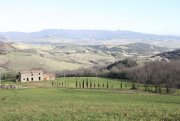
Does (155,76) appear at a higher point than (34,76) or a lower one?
higher

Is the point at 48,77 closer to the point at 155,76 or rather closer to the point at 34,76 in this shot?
the point at 34,76

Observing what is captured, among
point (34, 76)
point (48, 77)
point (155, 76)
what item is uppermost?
point (155, 76)

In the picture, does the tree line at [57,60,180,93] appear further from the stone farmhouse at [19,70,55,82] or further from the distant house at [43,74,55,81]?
the stone farmhouse at [19,70,55,82]

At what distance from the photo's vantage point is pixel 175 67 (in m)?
136

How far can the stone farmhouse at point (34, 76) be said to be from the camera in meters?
147

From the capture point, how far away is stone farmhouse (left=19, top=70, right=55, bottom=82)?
147m

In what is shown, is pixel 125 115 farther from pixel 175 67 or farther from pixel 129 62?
pixel 129 62

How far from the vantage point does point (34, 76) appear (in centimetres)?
15188

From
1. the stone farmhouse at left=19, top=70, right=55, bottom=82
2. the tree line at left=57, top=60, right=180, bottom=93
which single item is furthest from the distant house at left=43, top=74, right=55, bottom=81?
the tree line at left=57, top=60, right=180, bottom=93

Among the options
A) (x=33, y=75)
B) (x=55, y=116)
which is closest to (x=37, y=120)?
(x=55, y=116)

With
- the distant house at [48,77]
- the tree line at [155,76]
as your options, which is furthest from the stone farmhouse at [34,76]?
the tree line at [155,76]

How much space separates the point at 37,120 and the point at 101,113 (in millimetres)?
7590

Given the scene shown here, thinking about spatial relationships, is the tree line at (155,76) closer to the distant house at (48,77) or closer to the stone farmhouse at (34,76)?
the distant house at (48,77)

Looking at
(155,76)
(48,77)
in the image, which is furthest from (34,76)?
(155,76)
